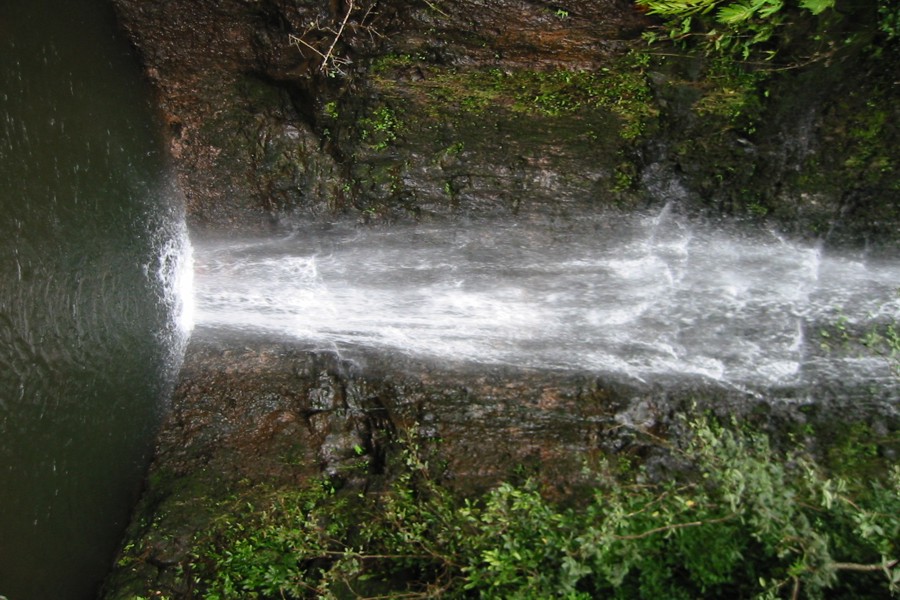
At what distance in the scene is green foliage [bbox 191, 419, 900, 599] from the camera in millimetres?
3816

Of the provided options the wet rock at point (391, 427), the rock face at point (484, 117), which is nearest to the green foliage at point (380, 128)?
the rock face at point (484, 117)

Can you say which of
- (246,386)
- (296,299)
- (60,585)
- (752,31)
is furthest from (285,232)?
(752,31)

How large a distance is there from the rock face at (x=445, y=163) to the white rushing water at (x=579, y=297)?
0.18m

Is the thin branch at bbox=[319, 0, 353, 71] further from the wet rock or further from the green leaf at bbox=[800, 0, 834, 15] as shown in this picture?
the green leaf at bbox=[800, 0, 834, 15]

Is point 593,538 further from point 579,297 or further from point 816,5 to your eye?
point 816,5

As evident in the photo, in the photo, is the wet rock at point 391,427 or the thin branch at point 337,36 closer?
the wet rock at point 391,427

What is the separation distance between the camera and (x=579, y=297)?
220 inches

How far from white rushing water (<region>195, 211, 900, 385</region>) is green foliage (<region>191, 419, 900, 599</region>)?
80cm

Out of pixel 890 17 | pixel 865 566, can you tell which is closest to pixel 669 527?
pixel 865 566

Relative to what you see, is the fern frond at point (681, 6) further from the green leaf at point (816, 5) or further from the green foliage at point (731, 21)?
the green leaf at point (816, 5)

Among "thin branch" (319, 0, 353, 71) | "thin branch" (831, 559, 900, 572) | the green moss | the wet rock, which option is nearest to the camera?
"thin branch" (831, 559, 900, 572)

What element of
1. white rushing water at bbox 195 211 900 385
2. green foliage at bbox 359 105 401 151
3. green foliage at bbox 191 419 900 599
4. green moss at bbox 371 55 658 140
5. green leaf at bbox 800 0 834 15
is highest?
green leaf at bbox 800 0 834 15

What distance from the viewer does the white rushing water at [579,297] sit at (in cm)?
529

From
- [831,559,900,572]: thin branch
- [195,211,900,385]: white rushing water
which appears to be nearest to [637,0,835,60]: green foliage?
[195,211,900,385]: white rushing water
